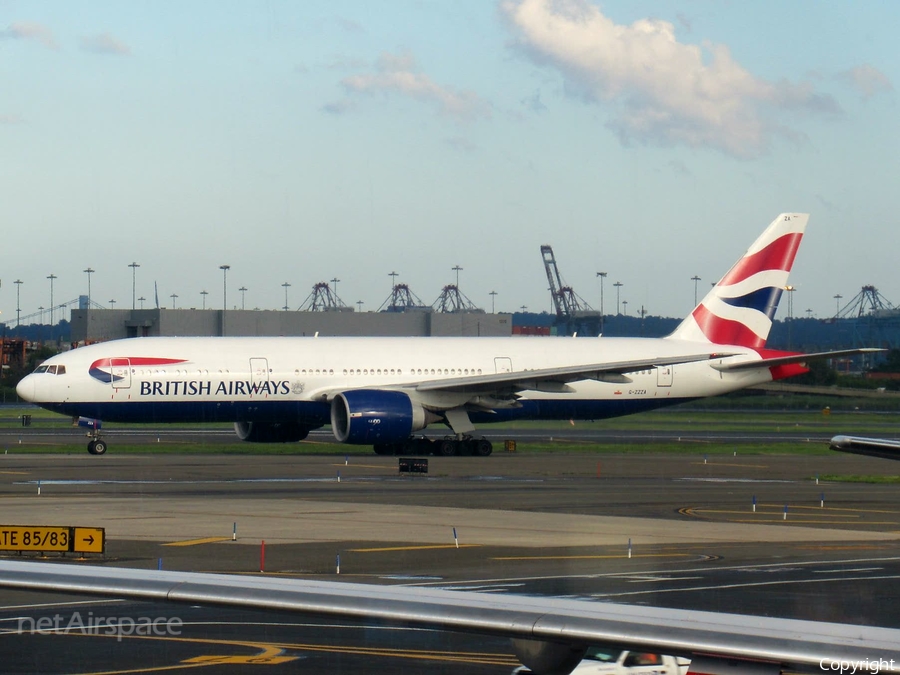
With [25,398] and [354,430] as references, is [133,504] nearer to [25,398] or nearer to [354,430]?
[354,430]

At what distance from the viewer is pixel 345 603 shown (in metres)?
4.57

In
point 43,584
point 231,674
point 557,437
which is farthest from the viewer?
point 557,437

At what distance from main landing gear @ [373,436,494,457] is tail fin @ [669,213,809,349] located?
38.1ft

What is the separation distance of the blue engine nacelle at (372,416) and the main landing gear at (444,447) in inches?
87.1

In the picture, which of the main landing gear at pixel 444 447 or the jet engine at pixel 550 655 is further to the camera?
the main landing gear at pixel 444 447

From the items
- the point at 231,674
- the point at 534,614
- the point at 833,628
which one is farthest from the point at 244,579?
the point at 833,628

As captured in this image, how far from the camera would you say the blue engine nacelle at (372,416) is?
4247 centimetres

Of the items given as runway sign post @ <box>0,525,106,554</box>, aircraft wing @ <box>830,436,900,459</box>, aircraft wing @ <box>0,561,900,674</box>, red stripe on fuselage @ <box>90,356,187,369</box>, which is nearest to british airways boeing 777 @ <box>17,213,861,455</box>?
red stripe on fuselage @ <box>90,356,187,369</box>

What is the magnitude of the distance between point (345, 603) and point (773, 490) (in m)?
30.9

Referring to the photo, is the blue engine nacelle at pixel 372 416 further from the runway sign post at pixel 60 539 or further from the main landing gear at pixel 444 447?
the runway sign post at pixel 60 539

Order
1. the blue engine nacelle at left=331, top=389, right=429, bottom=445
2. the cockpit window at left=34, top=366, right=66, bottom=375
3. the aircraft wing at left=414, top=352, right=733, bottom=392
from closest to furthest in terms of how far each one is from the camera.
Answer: the blue engine nacelle at left=331, top=389, right=429, bottom=445 → the cockpit window at left=34, top=366, right=66, bottom=375 → the aircraft wing at left=414, top=352, right=733, bottom=392

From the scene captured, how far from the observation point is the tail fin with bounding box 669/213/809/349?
5234 centimetres

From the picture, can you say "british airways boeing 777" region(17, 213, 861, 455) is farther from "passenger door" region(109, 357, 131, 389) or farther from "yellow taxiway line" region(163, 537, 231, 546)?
"yellow taxiway line" region(163, 537, 231, 546)

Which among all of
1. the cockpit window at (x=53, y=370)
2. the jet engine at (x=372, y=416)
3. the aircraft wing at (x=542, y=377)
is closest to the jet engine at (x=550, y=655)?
the jet engine at (x=372, y=416)
